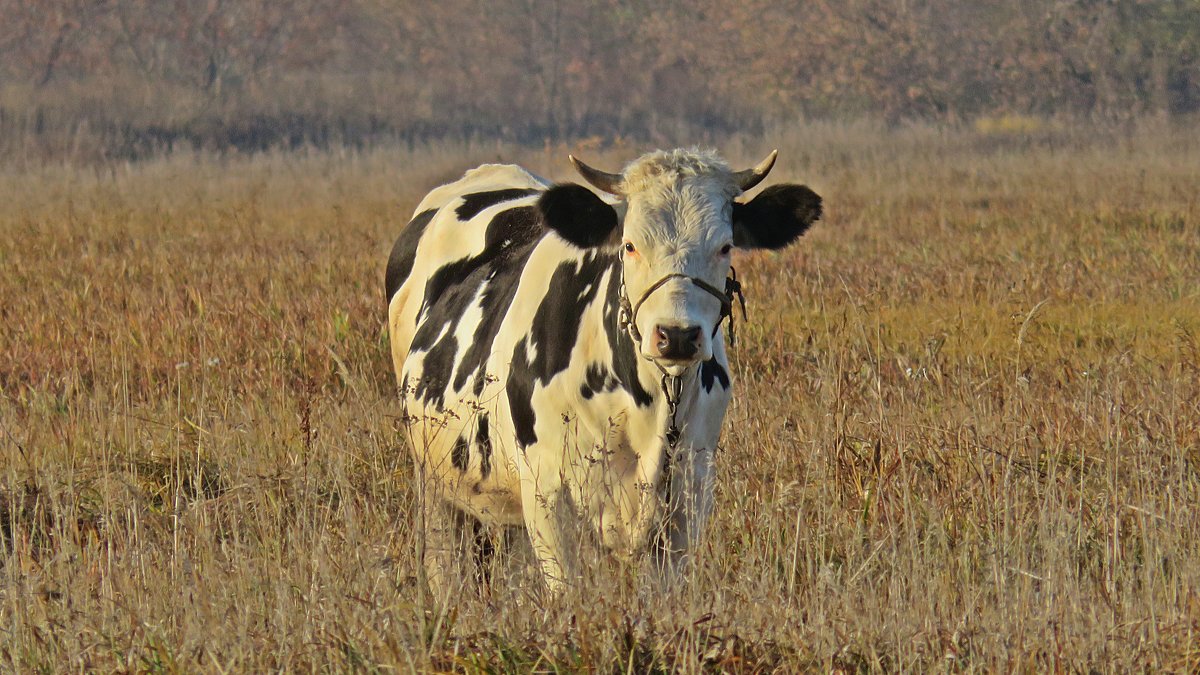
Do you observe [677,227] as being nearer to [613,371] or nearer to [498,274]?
[613,371]

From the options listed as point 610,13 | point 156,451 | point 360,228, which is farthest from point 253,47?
point 156,451

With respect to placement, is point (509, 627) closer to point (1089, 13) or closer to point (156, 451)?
point (156, 451)

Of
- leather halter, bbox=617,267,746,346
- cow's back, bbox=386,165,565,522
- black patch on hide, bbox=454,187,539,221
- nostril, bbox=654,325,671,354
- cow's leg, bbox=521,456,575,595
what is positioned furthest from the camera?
black patch on hide, bbox=454,187,539,221

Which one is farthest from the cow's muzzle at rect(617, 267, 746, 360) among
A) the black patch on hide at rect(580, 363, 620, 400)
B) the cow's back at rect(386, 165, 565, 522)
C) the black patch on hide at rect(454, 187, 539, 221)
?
the black patch on hide at rect(454, 187, 539, 221)

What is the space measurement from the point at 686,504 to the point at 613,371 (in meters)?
0.51

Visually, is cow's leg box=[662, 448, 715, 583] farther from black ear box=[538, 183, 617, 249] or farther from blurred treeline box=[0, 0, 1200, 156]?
blurred treeline box=[0, 0, 1200, 156]

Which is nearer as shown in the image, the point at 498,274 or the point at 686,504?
the point at 686,504

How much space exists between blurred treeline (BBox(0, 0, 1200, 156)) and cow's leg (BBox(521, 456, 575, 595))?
1408 inches

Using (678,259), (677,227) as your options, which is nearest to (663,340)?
(678,259)

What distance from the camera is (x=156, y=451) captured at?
21.7 ft

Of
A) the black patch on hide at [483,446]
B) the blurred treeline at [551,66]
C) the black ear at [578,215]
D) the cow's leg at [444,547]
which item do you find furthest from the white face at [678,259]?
the blurred treeline at [551,66]

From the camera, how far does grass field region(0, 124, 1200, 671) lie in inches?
150

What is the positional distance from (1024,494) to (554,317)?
1.86 m

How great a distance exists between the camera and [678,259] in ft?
14.1
